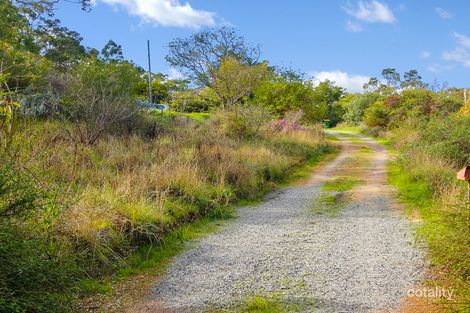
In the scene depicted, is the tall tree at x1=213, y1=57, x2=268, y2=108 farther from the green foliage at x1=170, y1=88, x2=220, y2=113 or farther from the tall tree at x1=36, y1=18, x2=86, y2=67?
the tall tree at x1=36, y1=18, x2=86, y2=67

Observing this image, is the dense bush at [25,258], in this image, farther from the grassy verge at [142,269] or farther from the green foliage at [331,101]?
the green foliage at [331,101]

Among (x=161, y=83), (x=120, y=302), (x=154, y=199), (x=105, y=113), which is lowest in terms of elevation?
(x=120, y=302)

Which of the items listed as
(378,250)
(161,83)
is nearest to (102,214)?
(378,250)

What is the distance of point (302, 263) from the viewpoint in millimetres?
5777

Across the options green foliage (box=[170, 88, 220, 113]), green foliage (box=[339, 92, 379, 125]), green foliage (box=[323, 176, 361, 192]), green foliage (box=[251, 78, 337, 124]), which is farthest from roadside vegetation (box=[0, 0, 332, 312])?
green foliage (box=[339, 92, 379, 125])

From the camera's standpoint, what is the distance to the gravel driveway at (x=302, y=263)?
4605 millimetres

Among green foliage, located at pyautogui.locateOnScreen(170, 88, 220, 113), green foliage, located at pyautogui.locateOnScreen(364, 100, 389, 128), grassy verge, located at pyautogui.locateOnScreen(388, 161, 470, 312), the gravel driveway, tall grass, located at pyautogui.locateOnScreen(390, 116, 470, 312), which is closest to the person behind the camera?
grassy verge, located at pyautogui.locateOnScreen(388, 161, 470, 312)

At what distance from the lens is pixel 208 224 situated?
26.8 feet

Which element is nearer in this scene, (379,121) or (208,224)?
(208,224)

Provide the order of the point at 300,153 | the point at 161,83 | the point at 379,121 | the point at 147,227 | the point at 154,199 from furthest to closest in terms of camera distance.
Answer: the point at 161,83 < the point at 379,121 < the point at 300,153 < the point at 154,199 < the point at 147,227

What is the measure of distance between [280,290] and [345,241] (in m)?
2.31

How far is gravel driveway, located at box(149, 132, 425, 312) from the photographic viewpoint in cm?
461

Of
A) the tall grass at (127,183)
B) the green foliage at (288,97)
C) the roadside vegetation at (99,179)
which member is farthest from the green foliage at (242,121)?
the green foliage at (288,97)

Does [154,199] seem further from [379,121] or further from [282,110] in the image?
[379,121]
